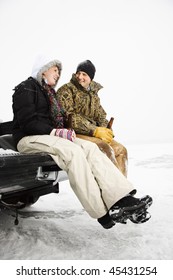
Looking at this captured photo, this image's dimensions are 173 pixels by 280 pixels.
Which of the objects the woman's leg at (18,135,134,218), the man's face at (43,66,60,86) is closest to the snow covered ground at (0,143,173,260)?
the woman's leg at (18,135,134,218)

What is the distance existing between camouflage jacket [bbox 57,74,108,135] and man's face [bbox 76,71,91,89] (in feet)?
0.14

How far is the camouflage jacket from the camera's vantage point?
3412 mm

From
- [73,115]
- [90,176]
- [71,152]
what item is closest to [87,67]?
[73,115]

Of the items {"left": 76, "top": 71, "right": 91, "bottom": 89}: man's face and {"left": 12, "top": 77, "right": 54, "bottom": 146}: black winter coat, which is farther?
{"left": 76, "top": 71, "right": 91, "bottom": 89}: man's face

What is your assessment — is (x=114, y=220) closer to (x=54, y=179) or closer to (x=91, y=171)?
(x=91, y=171)

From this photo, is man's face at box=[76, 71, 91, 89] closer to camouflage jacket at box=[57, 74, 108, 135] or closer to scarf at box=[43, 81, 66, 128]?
camouflage jacket at box=[57, 74, 108, 135]

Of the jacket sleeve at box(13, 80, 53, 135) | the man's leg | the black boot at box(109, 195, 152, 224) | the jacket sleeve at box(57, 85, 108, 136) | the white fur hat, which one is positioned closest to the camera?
the black boot at box(109, 195, 152, 224)

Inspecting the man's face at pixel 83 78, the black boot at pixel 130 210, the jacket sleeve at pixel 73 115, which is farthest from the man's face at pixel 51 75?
the black boot at pixel 130 210

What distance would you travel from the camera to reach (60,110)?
3189mm

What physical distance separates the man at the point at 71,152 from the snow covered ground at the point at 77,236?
0.88 feet

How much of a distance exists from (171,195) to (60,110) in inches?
92.0

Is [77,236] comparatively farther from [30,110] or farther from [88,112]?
[88,112]

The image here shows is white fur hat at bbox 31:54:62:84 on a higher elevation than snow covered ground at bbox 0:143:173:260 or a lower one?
higher
